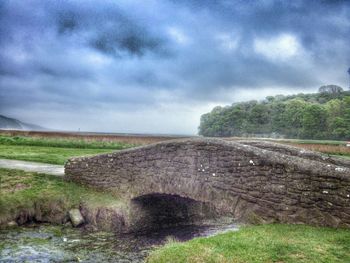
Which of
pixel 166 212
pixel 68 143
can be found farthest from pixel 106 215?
pixel 68 143

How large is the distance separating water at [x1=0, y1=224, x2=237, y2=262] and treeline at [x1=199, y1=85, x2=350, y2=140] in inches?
2460

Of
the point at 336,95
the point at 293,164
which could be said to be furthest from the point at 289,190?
the point at 336,95

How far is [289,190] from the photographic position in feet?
28.6

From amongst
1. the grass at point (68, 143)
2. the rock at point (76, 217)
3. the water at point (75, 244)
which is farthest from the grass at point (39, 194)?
the grass at point (68, 143)

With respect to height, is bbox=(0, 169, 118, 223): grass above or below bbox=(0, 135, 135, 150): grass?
below

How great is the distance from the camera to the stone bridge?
817 cm

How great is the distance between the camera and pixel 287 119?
3278 inches

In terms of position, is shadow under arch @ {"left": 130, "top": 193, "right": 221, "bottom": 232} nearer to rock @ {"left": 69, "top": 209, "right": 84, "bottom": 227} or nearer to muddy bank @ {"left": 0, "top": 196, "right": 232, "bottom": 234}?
muddy bank @ {"left": 0, "top": 196, "right": 232, "bottom": 234}

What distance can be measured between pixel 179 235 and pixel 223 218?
3187 millimetres

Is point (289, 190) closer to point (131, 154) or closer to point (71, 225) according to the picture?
point (131, 154)

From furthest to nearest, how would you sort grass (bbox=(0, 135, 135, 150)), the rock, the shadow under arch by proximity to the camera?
grass (bbox=(0, 135, 135, 150)) < the shadow under arch < the rock

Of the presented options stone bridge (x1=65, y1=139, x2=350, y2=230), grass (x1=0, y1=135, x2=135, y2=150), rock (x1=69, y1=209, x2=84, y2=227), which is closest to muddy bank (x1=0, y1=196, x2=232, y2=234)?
rock (x1=69, y1=209, x2=84, y2=227)

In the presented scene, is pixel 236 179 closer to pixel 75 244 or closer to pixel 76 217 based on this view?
pixel 75 244

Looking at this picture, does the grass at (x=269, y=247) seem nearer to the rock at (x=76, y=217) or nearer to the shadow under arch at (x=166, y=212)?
the shadow under arch at (x=166, y=212)
